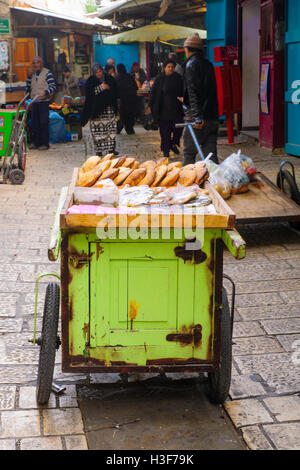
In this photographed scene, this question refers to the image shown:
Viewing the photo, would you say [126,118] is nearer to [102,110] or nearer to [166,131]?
[102,110]

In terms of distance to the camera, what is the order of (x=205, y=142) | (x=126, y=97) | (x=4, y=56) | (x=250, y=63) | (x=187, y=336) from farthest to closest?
(x=4, y=56) < (x=126, y=97) < (x=250, y=63) < (x=205, y=142) < (x=187, y=336)

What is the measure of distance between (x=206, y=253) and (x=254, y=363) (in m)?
1.12

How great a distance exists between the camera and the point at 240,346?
4.48 m

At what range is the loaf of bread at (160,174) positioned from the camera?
13.6ft

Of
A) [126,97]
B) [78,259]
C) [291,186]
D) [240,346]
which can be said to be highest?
[126,97]

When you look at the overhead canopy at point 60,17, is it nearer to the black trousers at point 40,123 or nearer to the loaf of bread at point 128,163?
the black trousers at point 40,123

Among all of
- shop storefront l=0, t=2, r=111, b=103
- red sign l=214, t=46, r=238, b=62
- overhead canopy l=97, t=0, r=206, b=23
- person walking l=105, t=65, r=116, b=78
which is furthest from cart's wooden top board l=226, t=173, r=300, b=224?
shop storefront l=0, t=2, r=111, b=103

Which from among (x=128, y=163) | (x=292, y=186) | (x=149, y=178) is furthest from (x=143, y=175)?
(x=292, y=186)

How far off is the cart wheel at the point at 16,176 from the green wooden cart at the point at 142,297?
287 inches

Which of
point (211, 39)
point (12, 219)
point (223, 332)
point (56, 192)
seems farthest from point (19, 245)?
point (211, 39)

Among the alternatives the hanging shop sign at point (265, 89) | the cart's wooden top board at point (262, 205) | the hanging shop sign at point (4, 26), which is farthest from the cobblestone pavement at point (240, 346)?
the hanging shop sign at point (4, 26)

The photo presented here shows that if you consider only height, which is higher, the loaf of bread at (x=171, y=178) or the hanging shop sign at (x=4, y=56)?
the hanging shop sign at (x=4, y=56)

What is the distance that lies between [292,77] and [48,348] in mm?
9122

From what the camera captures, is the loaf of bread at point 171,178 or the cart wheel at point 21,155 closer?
the loaf of bread at point 171,178
